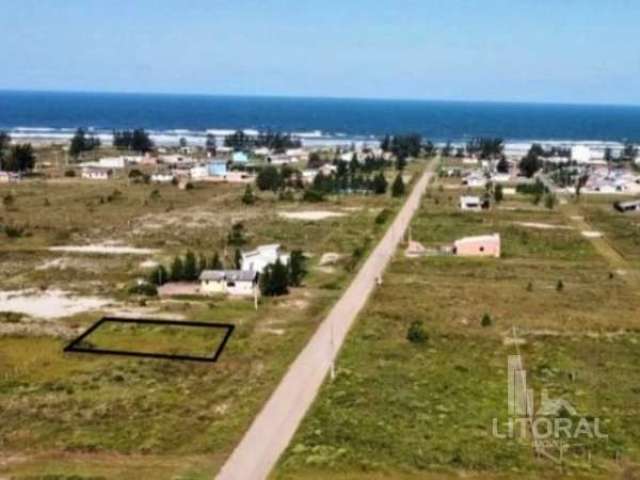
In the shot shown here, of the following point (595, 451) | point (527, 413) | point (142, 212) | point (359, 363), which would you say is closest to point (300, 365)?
point (359, 363)

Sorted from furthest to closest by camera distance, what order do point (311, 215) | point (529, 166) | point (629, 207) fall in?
point (529, 166), point (629, 207), point (311, 215)

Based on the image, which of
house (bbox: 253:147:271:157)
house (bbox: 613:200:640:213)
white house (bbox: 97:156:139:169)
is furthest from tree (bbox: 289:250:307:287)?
house (bbox: 253:147:271:157)

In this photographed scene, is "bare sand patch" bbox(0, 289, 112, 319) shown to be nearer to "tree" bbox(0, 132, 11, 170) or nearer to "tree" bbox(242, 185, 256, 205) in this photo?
"tree" bbox(242, 185, 256, 205)

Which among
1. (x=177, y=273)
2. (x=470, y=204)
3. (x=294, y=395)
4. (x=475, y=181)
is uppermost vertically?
(x=475, y=181)

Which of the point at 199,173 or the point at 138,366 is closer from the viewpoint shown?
the point at 138,366

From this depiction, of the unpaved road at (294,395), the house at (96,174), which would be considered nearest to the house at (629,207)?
the unpaved road at (294,395)

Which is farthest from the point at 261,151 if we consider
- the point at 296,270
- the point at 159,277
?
the point at 159,277

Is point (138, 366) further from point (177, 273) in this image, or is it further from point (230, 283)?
point (177, 273)
